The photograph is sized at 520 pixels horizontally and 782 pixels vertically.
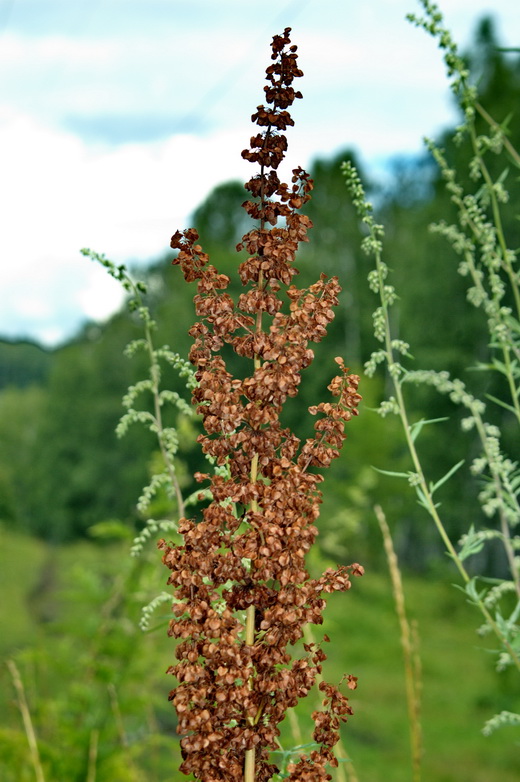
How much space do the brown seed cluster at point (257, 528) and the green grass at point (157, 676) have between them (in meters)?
0.64

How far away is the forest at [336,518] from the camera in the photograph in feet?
16.6

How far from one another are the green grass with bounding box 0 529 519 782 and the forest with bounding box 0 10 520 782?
0.03 meters

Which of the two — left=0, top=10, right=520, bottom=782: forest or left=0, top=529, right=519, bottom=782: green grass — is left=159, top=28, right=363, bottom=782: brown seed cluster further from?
left=0, top=529, right=519, bottom=782: green grass

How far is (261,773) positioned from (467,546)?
2.88ft

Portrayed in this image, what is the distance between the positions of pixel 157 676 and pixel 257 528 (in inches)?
155

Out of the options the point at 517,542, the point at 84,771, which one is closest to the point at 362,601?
the point at 84,771

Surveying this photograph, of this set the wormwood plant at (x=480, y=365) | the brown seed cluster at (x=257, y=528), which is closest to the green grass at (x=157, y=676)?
the wormwood plant at (x=480, y=365)

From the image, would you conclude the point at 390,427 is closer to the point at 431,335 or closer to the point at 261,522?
the point at 431,335

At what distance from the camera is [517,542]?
8.90 ft

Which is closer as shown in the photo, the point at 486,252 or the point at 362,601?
the point at 486,252

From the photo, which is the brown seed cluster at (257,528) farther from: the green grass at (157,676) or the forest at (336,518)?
the green grass at (157,676)

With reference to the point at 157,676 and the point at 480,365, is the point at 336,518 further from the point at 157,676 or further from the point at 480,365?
the point at 480,365

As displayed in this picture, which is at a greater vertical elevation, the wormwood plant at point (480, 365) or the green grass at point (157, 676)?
the wormwood plant at point (480, 365)

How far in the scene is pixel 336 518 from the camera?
14422 mm
